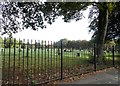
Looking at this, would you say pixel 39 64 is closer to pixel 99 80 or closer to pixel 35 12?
pixel 99 80

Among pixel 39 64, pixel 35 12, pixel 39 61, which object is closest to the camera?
pixel 39 61

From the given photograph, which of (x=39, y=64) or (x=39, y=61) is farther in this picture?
(x=39, y=64)

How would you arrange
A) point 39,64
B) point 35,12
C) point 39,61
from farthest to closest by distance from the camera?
1. point 35,12
2. point 39,64
3. point 39,61

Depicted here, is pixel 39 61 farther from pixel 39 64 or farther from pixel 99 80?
pixel 99 80

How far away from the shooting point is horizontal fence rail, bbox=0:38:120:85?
9.54m

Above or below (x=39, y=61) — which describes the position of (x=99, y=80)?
below

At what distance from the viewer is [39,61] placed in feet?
41.9

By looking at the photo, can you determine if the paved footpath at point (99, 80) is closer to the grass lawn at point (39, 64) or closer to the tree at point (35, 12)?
the grass lawn at point (39, 64)

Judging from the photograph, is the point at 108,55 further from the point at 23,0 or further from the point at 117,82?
the point at 117,82

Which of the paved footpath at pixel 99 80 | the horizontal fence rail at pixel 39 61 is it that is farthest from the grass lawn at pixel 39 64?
the paved footpath at pixel 99 80

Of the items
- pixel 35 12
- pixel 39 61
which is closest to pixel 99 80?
pixel 39 61

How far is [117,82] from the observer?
12531 millimetres

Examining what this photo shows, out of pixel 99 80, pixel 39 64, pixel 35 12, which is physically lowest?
pixel 99 80

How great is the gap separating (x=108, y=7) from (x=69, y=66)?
9132 millimetres
